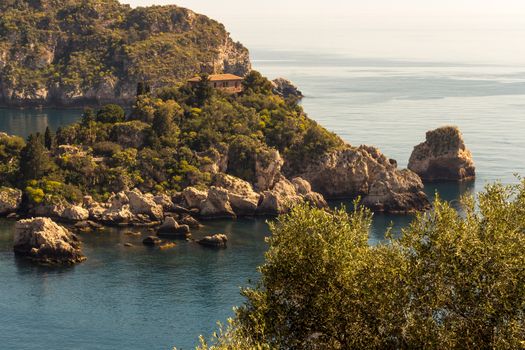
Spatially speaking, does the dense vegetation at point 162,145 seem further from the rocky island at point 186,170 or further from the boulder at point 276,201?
the boulder at point 276,201

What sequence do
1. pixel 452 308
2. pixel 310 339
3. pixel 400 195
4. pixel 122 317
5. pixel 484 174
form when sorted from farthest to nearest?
pixel 484 174 < pixel 400 195 < pixel 122 317 < pixel 310 339 < pixel 452 308

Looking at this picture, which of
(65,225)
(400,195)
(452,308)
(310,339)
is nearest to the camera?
(452,308)

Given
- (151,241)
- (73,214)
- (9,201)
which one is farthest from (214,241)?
(9,201)

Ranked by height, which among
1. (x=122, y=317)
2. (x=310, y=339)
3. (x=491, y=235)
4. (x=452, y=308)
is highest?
(x=491, y=235)

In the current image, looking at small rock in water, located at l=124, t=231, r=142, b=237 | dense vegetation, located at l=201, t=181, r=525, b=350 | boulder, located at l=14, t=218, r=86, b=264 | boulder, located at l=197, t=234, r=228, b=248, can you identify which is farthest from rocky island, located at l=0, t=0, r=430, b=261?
dense vegetation, located at l=201, t=181, r=525, b=350

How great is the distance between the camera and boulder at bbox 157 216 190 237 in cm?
12212

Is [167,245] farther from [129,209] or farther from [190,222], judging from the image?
[129,209]

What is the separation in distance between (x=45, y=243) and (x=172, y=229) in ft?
61.0

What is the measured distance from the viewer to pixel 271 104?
172m

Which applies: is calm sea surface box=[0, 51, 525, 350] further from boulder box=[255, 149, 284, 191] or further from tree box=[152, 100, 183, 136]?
tree box=[152, 100, 183, 136]

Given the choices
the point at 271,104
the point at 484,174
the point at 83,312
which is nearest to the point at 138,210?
the point at 83,312

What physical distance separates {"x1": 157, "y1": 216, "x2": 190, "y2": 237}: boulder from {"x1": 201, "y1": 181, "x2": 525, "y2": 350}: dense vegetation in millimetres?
68065

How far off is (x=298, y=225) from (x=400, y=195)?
89.7 meters

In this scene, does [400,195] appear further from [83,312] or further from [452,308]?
[452,308]
